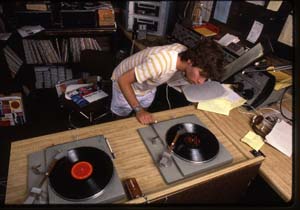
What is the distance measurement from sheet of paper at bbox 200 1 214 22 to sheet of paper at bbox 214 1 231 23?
0.23ft

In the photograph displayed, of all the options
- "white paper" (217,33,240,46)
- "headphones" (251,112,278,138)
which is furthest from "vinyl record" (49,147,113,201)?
"white paper" (217,33,240,46)

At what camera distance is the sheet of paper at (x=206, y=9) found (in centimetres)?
223

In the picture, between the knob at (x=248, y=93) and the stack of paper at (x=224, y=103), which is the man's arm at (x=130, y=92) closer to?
the stack of paper at (x=224, y=103)

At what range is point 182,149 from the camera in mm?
1057

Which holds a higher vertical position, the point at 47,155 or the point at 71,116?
the point at 47,155

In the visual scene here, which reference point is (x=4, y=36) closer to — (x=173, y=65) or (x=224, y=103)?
(x=173, y=65)

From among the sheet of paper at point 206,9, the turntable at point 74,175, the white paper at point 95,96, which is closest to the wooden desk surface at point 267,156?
the turntable at point 74,175

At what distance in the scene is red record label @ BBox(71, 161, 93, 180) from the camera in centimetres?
90

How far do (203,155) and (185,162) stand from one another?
9 cm

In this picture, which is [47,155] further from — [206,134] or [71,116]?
[71,116]

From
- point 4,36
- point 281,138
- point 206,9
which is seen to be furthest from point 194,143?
point 4,36

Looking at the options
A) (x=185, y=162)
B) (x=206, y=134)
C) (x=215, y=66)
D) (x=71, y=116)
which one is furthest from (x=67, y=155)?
(x=71, y=116)

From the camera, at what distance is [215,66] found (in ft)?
4.14

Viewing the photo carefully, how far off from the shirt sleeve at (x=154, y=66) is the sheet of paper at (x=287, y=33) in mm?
959
